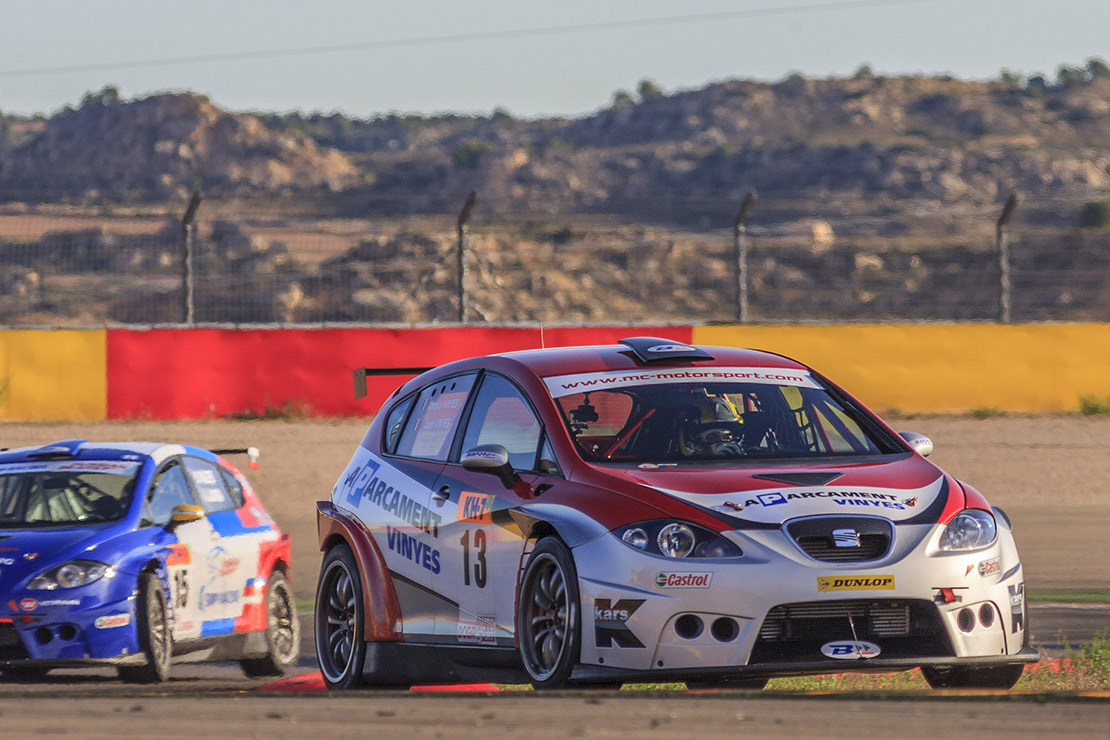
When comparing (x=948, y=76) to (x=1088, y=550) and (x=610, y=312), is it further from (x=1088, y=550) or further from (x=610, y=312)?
(x=1088, y=550)

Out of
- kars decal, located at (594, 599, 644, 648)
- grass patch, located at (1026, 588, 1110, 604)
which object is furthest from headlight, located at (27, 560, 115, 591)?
grass patch, located at (1026, 588, 1110, 604)

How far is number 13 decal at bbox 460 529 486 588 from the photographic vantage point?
7.54 metres

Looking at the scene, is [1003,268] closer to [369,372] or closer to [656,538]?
[369,372]

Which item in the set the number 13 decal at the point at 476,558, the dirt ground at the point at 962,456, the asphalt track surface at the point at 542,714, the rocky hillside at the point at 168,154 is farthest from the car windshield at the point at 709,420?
the rocky hillside at the point at 168,154

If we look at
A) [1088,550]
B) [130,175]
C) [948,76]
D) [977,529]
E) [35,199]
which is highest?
[948,76]

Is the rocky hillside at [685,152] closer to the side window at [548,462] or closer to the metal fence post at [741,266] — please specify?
the metal fence post at [741,266]

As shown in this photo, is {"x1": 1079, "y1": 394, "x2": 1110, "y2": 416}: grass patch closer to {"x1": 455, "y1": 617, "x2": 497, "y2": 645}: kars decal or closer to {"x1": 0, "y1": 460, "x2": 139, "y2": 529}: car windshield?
{"x1": 0, "y1": 460, "x2": 139, "y2": 529}: car windshield

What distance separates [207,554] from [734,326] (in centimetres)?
1017

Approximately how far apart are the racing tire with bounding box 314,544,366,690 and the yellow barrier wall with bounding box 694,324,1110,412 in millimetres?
11608

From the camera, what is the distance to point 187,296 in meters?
20.2

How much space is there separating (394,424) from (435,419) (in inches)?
20.4

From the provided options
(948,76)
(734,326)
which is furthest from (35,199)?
(948,76)

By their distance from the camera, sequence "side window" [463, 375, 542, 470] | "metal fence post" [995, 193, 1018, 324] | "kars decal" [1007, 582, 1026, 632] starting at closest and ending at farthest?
1. "kars decal" [1007, 582, 1026, 632]
2. "side window" [463, 375, 542, 470]
3. "metal fence post" [995, 193, 1018, 324]

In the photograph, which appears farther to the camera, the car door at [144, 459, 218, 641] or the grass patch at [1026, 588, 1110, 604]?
the grass patch at [1026, 588, 1110, 604]
